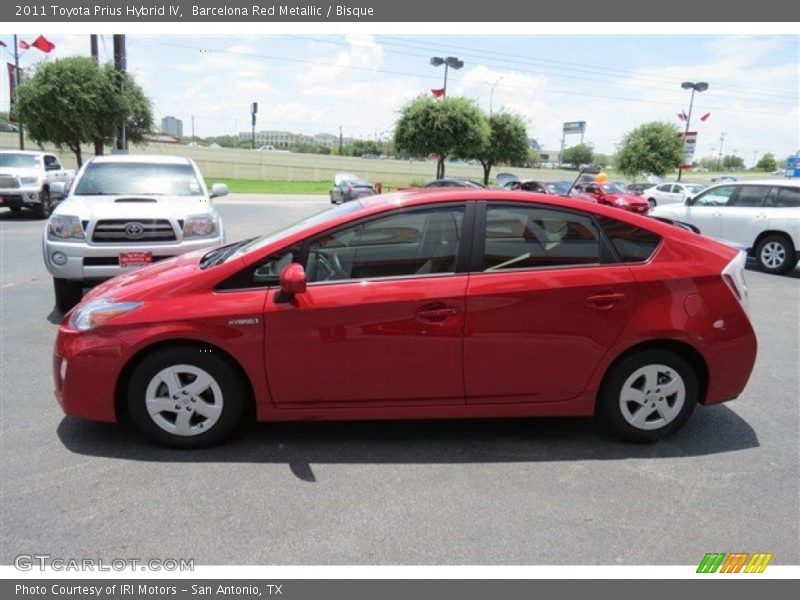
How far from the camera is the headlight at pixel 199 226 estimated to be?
6.93 metres

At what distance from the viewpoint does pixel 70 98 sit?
24.2 metres

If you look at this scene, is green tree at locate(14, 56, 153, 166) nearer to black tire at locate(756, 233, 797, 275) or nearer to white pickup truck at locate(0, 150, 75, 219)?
white pickup truck at locate(0, 150, 75, 219)

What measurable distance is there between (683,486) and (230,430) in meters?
2.67

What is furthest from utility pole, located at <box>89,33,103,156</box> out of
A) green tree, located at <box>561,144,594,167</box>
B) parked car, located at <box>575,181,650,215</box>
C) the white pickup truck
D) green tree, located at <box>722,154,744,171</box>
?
green tree, located at <box>722,154,744,171</box>

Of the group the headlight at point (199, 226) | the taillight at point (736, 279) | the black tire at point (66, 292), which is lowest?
the black tire at point (66, 292)

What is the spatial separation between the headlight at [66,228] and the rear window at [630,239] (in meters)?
5.48

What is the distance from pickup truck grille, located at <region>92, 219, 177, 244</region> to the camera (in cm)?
659

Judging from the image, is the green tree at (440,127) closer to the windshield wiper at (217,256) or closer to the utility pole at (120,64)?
the utility pole at (120,64)

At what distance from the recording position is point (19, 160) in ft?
58.6

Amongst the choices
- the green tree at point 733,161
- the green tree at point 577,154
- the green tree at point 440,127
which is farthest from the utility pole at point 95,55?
the green tree at point 733,161

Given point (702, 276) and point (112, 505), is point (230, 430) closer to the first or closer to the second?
point (112, 505)

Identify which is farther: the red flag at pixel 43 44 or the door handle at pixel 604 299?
the red flag at pixel 43 44

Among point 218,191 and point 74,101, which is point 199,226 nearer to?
point 218,191

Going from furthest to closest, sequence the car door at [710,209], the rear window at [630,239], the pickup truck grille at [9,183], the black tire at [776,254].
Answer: the pickup truck grille at [9,183] < the car door at [710,209] < the black tire at [776,254] < the rear window at [630,239]
